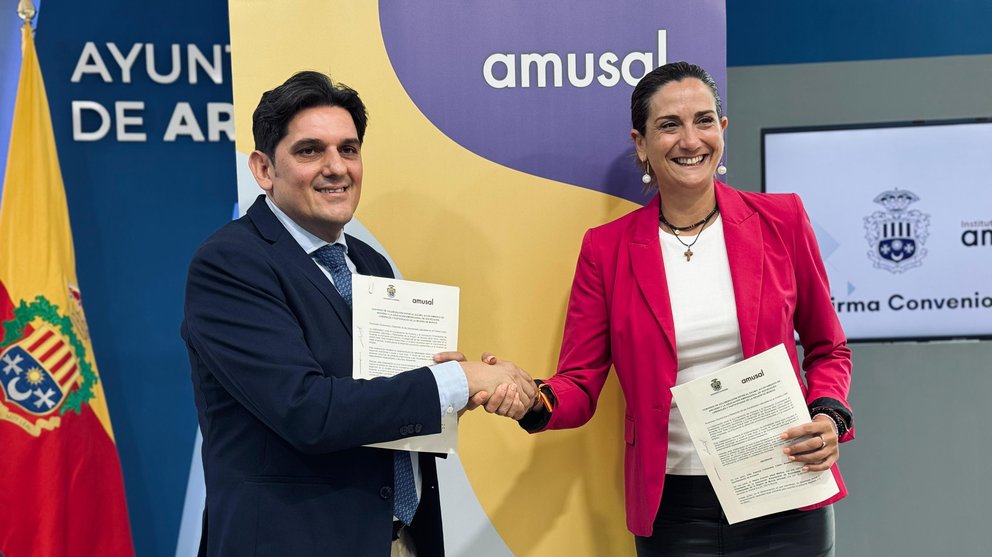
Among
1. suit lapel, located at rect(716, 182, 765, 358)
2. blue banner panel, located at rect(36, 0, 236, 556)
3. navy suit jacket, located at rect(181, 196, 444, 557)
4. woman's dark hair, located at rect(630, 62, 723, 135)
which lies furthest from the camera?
blue banner panel, located at rect(36, 0, 236, 556)

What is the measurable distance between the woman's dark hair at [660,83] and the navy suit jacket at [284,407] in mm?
907

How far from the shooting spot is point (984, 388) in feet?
13.8

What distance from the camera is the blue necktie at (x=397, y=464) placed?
1.88m

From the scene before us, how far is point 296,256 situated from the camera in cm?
180

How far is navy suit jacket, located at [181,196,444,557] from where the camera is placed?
1633 mm

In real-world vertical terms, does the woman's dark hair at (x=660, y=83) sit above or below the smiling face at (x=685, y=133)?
above

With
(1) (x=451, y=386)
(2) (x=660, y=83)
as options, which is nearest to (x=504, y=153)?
(2) (x=660, y=83)

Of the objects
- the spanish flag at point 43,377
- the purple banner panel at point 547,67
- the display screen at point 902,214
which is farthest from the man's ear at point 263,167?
the display screen at point 902,214

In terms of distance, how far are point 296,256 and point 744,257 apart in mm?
1051

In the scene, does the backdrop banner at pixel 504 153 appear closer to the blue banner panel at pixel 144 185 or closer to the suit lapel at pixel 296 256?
the suit lapel at pixel 296 256

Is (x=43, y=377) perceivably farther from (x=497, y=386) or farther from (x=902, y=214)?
(x=902, y=214)

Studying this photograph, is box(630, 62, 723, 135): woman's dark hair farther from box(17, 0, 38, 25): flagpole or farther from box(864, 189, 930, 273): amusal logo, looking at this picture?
box(17, 0, 38, 25): flagpole

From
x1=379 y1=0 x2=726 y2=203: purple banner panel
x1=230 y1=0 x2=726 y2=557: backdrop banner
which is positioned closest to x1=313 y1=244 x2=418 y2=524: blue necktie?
x1=230 y1=0 x2=726 y2=557: backdrop banner

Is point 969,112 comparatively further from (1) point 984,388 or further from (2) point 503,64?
(2) point 503,64
